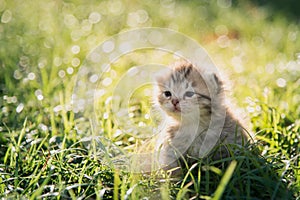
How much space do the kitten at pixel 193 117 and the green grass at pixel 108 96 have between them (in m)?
0.15

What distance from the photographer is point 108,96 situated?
400cm

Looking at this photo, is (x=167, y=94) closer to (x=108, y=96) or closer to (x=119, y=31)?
(x=108, y=96)

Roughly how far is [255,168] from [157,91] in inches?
33.6

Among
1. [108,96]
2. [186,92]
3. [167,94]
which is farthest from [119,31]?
[186,92]

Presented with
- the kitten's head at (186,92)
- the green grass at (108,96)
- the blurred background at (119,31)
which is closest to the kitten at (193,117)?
the kitten's head at (186,92)

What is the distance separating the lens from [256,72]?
4703mm

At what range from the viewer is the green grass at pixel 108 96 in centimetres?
244

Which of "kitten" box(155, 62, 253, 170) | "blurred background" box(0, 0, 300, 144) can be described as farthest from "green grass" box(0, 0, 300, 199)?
"kitten" box(155, 62, 253, 170)

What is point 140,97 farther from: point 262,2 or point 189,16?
point 262,2

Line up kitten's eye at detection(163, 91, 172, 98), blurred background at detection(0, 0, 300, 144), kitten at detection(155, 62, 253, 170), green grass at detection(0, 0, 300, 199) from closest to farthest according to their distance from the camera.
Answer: green grass at detection(0, 0, 300, 199)
kitten at detection(155, 62, 253, 170)
kitten's eye at detection(163, 91, 172, 98)
blurred background at detection(0, 0, 300, 144)

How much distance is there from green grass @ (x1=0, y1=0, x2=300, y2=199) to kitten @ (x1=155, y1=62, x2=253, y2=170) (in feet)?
0.49

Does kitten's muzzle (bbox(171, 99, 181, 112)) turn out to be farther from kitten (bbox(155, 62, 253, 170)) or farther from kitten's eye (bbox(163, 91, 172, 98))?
kitten's eye (bbox(163, 91, 172, 98))

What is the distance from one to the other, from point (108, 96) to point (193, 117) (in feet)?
4.20

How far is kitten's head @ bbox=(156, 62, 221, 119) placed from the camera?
9.37 feet
